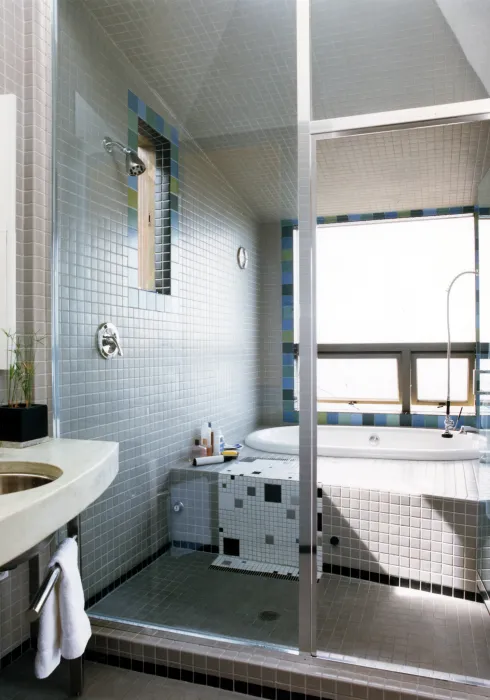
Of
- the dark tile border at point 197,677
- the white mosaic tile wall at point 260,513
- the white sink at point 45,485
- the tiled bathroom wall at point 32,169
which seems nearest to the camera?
the white sink at point 45,485

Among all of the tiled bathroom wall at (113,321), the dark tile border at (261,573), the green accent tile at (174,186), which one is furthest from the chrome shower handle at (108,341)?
the dark tile border at (261,573)

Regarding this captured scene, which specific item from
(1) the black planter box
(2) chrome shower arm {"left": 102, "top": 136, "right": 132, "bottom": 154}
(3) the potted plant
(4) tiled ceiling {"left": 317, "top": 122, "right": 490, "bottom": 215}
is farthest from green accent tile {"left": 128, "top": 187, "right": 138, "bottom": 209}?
(1) the black planter box

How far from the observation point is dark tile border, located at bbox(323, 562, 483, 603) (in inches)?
83.3

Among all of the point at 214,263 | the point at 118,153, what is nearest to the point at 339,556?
the point at 214,263

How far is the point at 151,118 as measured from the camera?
2.05m

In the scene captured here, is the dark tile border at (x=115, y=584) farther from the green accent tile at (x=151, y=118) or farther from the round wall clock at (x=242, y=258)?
the green accent tile at (x=151, y=118)

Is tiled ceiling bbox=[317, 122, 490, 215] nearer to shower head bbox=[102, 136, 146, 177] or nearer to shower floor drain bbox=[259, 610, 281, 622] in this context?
shower head bbox=[102, 136, 146, 177]

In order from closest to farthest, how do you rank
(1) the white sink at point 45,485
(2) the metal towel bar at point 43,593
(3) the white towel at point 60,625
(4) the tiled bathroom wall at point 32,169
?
(1) the white sink at point 45,485 → (2) the metal towel bar at point 43,593 → (3) the white towel at point 60,625 → (4) the tiled bathroom wall at point 32,169

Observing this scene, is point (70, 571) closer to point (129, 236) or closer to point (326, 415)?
point (326, 415)

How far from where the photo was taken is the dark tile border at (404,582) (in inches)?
83.3

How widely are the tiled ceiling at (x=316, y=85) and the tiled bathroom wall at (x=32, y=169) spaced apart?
270 millimetres

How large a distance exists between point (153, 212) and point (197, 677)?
170 centimetres

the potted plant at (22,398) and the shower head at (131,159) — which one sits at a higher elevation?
the shower head at (131,159)

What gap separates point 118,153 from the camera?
210 centimetres
